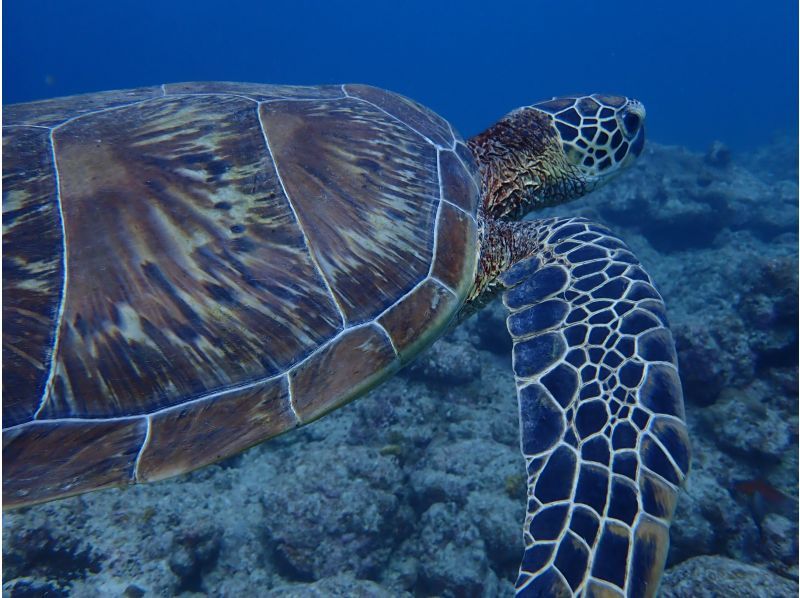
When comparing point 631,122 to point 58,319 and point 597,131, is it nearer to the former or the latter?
point 597,131

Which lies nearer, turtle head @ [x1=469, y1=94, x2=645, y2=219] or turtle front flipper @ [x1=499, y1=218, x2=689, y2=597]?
turtle front flipper @ [x1=499, y1=218, x2=689, y2=597]

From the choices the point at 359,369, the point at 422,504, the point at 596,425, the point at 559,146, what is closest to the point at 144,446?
the point at 359,369

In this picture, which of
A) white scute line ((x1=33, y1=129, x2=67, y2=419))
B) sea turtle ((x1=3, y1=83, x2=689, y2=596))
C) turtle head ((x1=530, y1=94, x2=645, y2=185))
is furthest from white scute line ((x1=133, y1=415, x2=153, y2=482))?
turtle head ((x1=530, y1=94, x2=645, y2=185))

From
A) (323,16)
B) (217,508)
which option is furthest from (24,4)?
(217,508)

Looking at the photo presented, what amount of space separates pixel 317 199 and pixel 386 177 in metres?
0.40

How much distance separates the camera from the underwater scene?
1424mm

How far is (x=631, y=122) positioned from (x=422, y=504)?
3241mm

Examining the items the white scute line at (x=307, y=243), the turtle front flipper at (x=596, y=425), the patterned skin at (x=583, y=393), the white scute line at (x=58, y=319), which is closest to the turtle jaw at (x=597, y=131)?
the patterned skin at (x=583, y=393)

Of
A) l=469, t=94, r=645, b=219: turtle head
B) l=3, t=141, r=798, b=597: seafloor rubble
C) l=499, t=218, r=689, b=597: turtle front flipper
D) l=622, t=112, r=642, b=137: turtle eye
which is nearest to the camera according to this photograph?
l=499, t=218, r=689, b=597: turtle front flipper

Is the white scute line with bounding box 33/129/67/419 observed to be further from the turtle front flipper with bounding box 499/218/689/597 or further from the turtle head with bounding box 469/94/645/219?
the turtle head with bounding box 469/94/645/219

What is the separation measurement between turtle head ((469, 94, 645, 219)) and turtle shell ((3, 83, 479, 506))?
3.56ft

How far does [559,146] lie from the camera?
2990mm

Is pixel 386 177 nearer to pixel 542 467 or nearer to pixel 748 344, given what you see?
pixel 542 467

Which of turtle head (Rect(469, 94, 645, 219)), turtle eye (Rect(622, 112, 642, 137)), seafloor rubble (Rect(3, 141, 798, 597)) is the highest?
turtle eye (Rect(622, 112, 642, 137))
